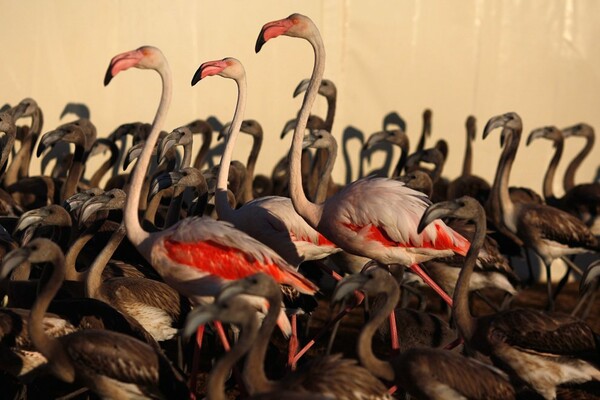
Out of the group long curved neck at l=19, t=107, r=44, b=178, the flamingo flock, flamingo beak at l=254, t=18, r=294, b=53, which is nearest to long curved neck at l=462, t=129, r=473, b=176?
the flamingo flock

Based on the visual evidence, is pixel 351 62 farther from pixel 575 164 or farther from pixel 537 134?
pixel 575 164

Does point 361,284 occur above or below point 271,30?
below

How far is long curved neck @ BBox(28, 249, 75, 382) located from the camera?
22.5ft

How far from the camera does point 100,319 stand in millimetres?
7637

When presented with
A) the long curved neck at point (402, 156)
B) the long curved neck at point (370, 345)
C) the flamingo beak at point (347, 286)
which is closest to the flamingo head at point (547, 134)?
the long curved neck at point (402, 156)

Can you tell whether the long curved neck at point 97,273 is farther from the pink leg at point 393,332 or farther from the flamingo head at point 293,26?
the pink leg at point 393,332

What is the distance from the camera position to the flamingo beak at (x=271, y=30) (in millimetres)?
8523

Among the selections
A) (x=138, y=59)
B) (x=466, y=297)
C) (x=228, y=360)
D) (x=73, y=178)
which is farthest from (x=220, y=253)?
(x=73, y=178)

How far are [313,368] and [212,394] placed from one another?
22.0 inches

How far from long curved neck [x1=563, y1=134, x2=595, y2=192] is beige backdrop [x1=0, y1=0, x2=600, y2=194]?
0.42 meters

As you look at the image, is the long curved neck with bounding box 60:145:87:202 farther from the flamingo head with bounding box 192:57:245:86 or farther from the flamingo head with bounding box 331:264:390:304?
the flamingo head with bounding box 331:264:390:304

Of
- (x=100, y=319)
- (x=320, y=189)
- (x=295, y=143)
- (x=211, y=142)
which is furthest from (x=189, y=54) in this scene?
(x=100, y=319)

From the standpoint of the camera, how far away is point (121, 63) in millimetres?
7715

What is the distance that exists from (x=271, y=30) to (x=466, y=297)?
240cm
